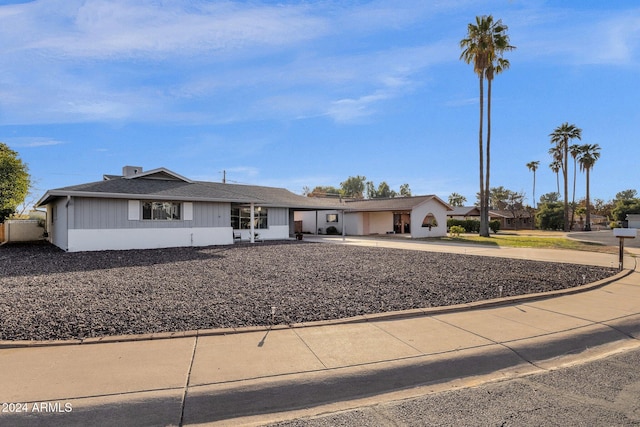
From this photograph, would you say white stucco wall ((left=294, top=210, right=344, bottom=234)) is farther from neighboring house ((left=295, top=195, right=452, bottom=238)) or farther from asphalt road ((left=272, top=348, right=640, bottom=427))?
asphalt road ((left=272, top=348, right=640, bottom=427))

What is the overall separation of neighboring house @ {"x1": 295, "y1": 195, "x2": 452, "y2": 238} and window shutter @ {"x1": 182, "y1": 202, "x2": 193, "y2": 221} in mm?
13525

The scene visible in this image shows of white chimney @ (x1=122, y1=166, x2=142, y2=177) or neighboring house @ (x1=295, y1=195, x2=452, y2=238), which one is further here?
neighboring house @ (x1=295, y1=195, x2=452, y2=238)

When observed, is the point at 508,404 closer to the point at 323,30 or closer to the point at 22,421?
the point at 22,421

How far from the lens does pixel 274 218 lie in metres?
24.0

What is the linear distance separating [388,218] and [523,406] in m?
31.6

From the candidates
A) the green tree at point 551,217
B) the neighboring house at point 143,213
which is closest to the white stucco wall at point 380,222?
the neighboring house at point 143,213

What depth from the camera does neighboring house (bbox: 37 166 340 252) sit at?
15500 millimetres

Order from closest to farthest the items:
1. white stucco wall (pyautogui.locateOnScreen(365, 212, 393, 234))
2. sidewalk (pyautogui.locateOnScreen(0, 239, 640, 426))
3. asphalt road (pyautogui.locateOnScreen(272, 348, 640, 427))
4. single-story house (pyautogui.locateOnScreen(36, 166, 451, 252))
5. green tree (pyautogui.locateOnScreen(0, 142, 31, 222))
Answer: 1. asphalt road (pyautogui.locateOnScreen(272, 348, 640, 427))
2. sidewalk (pyautogui.locateOnScreen(0, 239, 640, 426))
3. single-story house (pyautogui.locateOnScreen(36, 166, 451, 252))
4. green tree (pyautogui.locateOnScreen(0, 142, 31, 222))
5. white stucco wall (pyautogui.locateOnScreen(365, 212, 393, 234))

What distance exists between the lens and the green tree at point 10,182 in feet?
74.9

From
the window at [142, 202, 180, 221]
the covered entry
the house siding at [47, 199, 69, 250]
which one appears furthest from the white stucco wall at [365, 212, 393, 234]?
the house siding at [47, 199, 69, 250]

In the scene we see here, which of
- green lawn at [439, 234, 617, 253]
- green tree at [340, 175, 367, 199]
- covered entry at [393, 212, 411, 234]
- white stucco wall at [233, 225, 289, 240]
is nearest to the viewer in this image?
green lawn at [439, 234, 617, 253]

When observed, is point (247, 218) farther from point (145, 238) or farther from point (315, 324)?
point (315, 324)

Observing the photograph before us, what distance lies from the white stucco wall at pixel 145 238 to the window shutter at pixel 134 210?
58 centimetres

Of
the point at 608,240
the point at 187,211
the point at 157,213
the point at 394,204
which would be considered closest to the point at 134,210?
the point at 157,213
